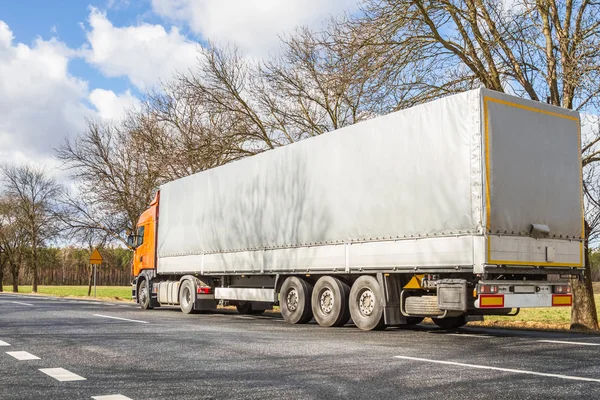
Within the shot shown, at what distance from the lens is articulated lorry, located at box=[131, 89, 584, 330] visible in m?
9.82

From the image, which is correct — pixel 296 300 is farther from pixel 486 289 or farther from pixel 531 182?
pixel 531 182

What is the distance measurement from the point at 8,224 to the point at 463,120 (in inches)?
2135

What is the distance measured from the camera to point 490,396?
512 centimetres

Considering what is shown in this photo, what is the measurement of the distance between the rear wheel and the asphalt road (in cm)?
929

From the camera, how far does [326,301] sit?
12695 millimetres

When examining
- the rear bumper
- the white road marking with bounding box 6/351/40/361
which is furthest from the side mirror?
the rear bumper

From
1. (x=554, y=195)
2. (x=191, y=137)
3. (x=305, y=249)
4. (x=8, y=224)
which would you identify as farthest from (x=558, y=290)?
(x=8, y=224)

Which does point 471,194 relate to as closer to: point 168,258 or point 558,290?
point 558,290

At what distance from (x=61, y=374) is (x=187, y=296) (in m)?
11.9

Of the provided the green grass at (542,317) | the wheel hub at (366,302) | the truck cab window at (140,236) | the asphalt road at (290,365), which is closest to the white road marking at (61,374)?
the asphalt road at (290,365)

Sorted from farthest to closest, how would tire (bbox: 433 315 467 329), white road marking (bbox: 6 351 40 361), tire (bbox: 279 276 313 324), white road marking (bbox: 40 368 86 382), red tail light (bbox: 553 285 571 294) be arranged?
1. tire (bbox: 279 276 313 324)
2. tire (bbox: 433 315 467 329)
3. red tail light (bbox: 553 285 571 294)
4. white road marking (bbox: 6 351 40 361)
5. white road marking (bbox: 40 368 86 382)

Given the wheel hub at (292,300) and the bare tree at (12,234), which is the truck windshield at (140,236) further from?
the bare tree at (12,234)

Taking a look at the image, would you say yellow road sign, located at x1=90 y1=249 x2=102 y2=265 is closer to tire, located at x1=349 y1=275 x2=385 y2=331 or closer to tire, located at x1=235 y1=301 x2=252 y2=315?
tire, located at x1=235 y1=301 x2=252 y2=315

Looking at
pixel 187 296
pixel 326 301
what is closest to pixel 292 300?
pixel 326 301
